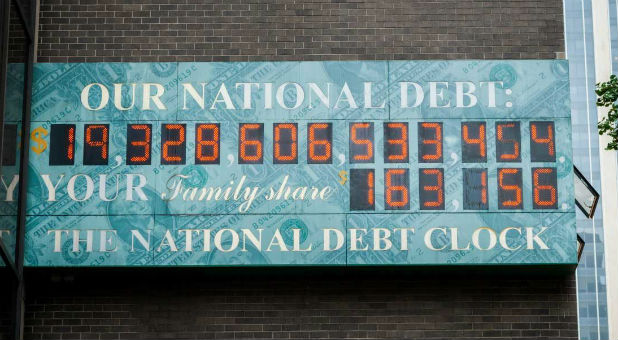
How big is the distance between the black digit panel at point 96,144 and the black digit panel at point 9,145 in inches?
40.2

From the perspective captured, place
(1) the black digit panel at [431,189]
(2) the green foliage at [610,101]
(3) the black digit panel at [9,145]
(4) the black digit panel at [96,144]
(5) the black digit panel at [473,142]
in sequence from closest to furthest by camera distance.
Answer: (3) the black digit panel at [9,145]
(1) the black digit panel at [431,189]
(5) the black digit panel at [473,142]
(4) the black digit panel at [96,144]
(2) the green foliage at [610,101]

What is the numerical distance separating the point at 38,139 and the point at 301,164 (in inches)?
150

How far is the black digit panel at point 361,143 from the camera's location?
549 inches

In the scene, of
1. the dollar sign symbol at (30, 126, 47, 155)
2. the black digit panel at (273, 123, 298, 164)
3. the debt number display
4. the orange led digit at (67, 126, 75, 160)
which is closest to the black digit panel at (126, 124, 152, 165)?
the debt number display

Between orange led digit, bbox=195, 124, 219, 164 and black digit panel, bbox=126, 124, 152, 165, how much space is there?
0.69 metres

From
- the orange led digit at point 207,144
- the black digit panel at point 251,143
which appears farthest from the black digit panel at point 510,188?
the orange led digit at point 207,144

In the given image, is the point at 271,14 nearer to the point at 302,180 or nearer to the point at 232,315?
the point at 302,180

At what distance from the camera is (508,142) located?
→ 45.8 ft

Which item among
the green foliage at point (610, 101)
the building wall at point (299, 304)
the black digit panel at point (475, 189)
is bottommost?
the building wall at point (299, 304)

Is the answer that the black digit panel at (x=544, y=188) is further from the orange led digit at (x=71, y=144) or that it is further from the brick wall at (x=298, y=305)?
the orange led digit at (x=71, y=144)

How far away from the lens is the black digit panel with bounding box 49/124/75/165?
14.0m

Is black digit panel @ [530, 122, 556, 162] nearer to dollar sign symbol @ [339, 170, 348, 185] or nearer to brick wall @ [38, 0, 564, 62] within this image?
brick wall @ [38, 0, 564, 62]

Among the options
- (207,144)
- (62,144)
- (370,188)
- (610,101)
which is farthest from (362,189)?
(610,101)

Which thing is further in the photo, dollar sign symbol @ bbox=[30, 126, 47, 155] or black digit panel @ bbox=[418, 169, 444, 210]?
dollar sign symbol @ bbox=[30, 126, 47, 155]
